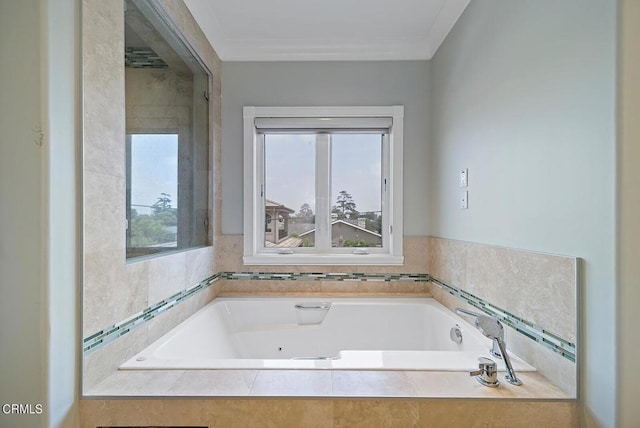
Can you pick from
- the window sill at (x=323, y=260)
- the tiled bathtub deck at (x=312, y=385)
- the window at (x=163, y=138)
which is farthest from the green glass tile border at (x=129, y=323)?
the window sill at (x=323, y=260)

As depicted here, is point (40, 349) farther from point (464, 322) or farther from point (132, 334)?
point (464, 322)

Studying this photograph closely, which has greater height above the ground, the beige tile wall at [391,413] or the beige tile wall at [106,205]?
the beige tile wall at [106,205]

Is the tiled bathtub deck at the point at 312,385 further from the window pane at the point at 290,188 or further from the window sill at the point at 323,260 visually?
the window pane at the point at 290,188

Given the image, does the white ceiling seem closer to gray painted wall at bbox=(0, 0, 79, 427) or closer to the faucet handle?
gray painted wall at bbox=(0, 0, 79, 427)

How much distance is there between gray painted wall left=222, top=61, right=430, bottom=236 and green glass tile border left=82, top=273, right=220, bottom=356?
2.59 ft

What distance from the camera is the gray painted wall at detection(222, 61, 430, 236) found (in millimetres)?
2557

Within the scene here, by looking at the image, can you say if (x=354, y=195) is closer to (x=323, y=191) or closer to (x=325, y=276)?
(x=323, y=191)

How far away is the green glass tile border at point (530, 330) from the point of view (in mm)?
1147

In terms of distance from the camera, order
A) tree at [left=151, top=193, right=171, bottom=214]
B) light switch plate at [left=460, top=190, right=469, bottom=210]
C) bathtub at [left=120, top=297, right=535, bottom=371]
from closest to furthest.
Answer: tree at [left=151, top=193, right=171, bottom=214] → light switch plate at [left=460, top=190, right=469, bottom=210] → bathtub at [left=120, top=297, right=535, bottom=371]

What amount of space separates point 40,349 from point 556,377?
5.37ft

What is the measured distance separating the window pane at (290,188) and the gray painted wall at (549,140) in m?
1.13

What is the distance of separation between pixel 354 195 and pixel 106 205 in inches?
70.6

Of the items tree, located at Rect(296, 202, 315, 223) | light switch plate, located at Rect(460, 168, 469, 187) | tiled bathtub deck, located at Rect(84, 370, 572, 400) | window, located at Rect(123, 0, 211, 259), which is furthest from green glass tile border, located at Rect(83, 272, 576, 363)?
light switch plate, located at Rect(460, 168, 469, 187)

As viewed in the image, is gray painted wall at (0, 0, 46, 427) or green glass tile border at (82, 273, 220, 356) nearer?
gray painted wall at (0, 0, 46, 427)
